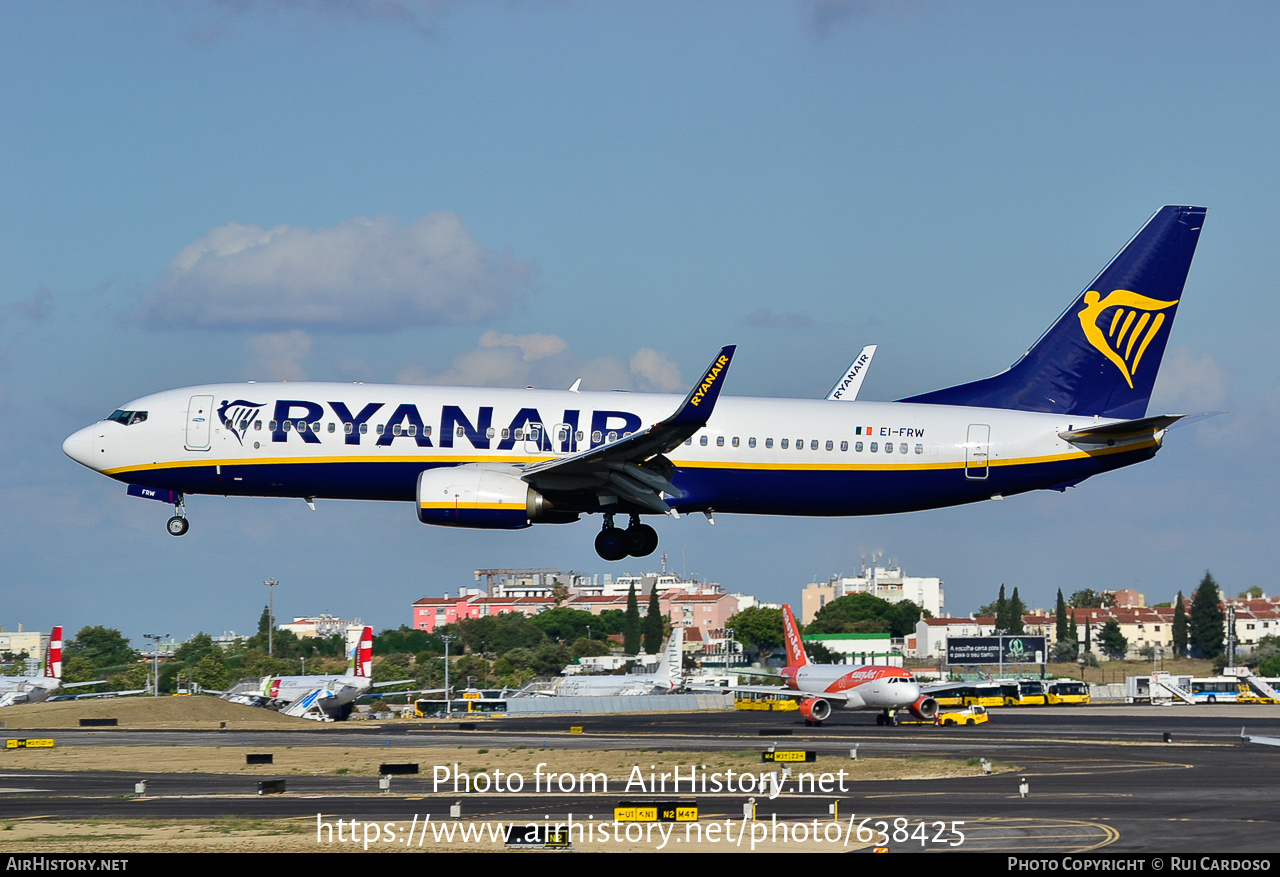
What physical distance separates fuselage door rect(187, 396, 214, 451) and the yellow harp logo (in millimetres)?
29160

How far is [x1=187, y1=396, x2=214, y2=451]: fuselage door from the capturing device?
4484cm

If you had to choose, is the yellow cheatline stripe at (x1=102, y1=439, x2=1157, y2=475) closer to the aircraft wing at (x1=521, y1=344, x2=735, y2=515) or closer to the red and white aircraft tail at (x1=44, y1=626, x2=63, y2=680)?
the aircraft wing at (x1=521, y1=344, x2=735, y2=515)

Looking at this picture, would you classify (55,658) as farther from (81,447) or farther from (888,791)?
(888,791)

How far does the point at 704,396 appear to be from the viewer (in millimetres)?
39312

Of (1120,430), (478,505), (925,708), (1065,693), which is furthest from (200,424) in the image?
(1065,693)

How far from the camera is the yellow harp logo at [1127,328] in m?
47.3

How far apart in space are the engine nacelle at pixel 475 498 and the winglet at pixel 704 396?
5.93 meters

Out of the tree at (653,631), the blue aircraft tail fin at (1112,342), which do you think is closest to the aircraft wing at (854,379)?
the blue aircraft tail fin at (1112,342)

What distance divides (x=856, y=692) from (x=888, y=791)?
3741 centimetres

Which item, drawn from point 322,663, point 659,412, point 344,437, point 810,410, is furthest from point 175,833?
point 322,663

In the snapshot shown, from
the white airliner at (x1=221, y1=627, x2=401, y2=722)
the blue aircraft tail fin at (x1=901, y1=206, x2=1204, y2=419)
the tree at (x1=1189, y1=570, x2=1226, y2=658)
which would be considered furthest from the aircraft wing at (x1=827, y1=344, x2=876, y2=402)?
the tree at (x1=1189, y1=570, x2=1226, y2=658)

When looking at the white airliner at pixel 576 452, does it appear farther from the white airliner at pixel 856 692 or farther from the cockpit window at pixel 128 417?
the white airliner at pixel 856 692

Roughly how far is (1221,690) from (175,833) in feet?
389
